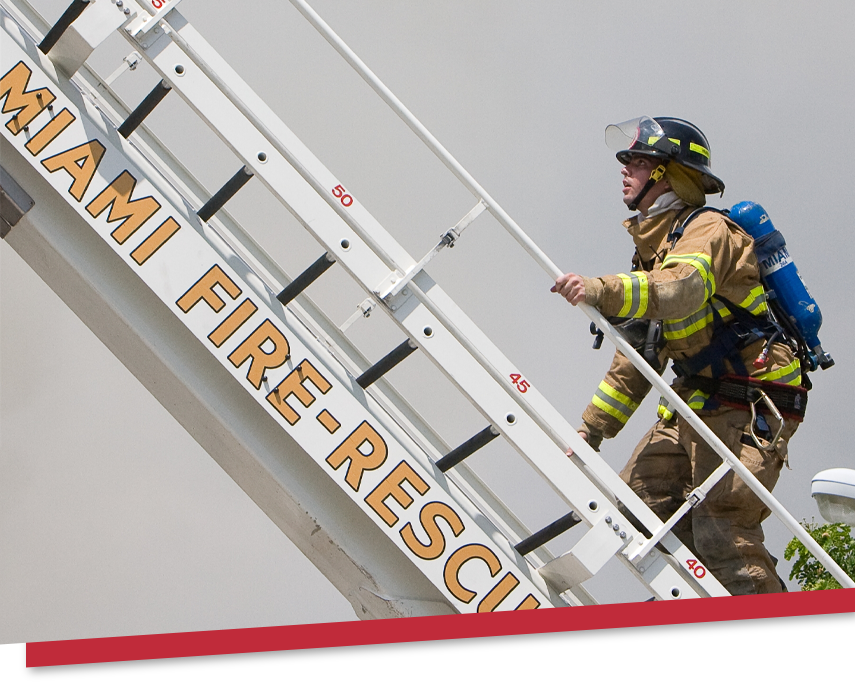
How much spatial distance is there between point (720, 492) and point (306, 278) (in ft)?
5.90

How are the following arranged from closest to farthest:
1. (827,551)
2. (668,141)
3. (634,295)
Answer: (634,295), (668,141), (827,551)

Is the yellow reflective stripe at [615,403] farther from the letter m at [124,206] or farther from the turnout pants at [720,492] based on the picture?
the letter m at [124,206]

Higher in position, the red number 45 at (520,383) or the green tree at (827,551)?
the red number 45 at (520,383)

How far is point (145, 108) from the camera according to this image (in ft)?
12.7

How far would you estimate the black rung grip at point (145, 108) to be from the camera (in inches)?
151

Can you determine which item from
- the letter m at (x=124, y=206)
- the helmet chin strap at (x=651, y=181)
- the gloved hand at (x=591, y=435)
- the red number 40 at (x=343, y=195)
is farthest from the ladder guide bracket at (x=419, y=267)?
the gloved hand at (x=591, y=435)

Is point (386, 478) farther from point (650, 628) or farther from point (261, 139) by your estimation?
point (261, 139)

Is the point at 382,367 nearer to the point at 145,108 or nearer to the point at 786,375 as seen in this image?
the point at 145,108

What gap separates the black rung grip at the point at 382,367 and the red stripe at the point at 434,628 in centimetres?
82

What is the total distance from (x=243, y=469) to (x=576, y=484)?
117cm

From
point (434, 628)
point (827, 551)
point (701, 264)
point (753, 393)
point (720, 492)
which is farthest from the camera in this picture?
point (827, 551)

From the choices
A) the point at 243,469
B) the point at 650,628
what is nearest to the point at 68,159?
the point at 243,469

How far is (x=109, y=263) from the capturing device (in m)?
3.86

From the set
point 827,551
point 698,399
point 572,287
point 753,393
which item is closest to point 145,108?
point 572,287
